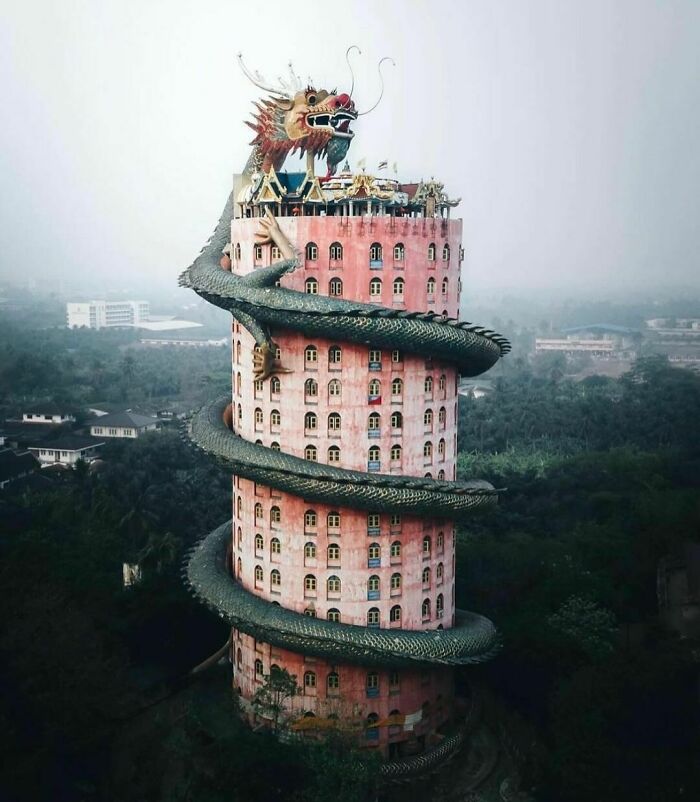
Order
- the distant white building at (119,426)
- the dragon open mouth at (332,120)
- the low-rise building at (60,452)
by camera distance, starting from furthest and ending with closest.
Result: the distant white building at (119,426) → the low-rise building at (60,452) → the dragon open mouth at (332,120)

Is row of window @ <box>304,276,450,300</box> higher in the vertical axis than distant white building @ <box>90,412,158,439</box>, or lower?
higher

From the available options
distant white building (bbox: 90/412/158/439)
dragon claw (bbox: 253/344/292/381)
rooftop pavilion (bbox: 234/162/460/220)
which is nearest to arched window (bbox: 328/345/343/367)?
dragon claw (bbox: 253/344/292/381)

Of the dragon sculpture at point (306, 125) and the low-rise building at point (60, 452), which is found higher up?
the dragon sculpture at point (306, 125)

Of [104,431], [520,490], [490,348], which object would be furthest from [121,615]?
[104,431]

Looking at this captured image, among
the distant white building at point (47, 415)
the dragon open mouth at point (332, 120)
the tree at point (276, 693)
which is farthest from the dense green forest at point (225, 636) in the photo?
the distant white building at point (47, 415)

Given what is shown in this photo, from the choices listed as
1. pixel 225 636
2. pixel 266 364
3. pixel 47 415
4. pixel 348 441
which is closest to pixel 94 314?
pixel 47 415

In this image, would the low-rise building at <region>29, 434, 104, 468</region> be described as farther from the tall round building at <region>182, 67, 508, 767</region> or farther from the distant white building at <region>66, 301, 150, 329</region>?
the distant white building at <region>66, 301, 150, 329</region>

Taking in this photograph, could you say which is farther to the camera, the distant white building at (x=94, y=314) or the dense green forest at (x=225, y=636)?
the distant white building at (x=94, y=314)

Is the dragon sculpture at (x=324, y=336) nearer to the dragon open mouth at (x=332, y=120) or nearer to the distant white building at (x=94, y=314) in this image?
the dragon open mouth at (x=332, y=120)
